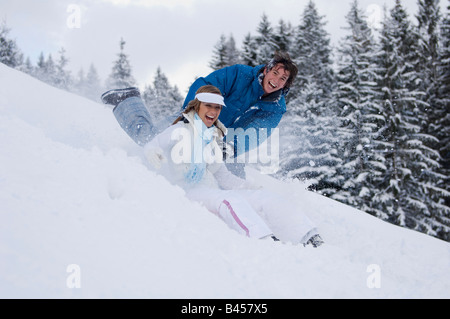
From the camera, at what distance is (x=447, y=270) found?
2830 millimetres

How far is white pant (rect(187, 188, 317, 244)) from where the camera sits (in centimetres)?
250

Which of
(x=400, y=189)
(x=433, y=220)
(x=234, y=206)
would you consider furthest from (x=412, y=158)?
(x=234, y=206)

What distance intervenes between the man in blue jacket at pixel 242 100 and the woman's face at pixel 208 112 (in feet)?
2.50

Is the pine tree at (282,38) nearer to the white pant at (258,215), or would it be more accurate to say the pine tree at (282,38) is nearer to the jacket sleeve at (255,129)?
the jacket sleeve at (255,129)

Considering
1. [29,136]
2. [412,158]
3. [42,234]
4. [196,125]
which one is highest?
[412,158]

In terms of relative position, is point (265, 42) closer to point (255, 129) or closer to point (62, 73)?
point (255, 129)

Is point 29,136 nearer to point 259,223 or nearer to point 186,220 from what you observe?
point 186,220

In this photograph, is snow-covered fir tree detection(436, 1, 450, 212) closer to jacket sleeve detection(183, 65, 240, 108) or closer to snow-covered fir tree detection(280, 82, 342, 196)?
snow-covered fir tree detection(280, 82, 342, 196)

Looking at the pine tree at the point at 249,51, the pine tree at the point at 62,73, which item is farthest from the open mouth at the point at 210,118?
the pine tree at the point at 62,73

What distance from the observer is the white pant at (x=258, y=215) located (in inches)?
98.4

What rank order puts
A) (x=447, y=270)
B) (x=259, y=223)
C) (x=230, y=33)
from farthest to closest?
1. (x=230, y=33)
2. (x=447, y=270)
3. (x=259, y=223)

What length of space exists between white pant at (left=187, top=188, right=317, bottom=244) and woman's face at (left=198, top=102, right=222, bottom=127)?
2.36 ft

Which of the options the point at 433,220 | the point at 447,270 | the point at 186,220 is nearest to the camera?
the point at 186,220
